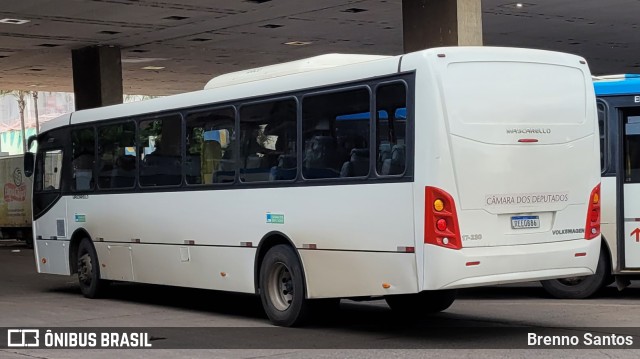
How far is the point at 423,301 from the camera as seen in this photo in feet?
41.9

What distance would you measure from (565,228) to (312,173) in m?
2.84

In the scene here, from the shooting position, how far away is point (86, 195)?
53.9ft

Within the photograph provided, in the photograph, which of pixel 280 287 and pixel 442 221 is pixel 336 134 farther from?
pixel 280 287

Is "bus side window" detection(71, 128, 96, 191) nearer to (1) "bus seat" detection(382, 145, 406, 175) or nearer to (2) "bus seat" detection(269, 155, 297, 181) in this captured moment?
(2) "bus seat" detection(269, 155, 297, 181)

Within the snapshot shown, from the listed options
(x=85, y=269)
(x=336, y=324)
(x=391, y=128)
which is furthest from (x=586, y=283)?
(x=85, y=269)

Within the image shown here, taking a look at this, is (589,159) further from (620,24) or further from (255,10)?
(620,24)

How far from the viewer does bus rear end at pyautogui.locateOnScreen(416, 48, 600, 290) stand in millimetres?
10070

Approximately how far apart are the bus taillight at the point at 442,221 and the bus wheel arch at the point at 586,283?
5.02 m

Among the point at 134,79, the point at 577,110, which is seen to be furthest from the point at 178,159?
the point at 134,79

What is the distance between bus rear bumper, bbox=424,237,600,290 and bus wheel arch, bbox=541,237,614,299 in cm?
351

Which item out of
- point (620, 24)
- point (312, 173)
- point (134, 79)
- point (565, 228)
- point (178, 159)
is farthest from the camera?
point (134, 79)

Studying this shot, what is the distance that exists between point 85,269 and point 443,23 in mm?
9044

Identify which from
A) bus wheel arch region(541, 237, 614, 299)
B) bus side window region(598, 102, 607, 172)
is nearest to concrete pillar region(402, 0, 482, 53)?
bus side window region(598, 102, 607, 172)

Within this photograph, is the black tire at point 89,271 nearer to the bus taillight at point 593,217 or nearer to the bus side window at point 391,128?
the bus side window at point 391,128
